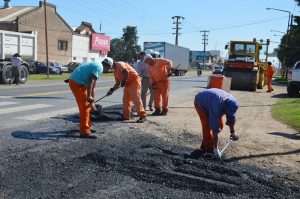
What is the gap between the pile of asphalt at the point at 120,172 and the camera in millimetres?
5520

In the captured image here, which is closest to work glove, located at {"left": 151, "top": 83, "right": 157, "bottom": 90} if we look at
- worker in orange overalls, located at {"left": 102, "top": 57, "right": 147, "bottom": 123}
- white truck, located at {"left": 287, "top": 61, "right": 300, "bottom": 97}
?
worker in orange overalls, located at {"left": 102, "top": 57, "right": 147, "bottom": 123}

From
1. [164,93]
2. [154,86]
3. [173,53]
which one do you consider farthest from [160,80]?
[173,53]

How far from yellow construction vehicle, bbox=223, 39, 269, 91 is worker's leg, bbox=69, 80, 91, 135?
65.5ft

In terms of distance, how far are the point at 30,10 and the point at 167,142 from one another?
2071 inches

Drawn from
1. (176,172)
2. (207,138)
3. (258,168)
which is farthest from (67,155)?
(258,168)

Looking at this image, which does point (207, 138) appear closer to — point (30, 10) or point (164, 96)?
point (164, 96)

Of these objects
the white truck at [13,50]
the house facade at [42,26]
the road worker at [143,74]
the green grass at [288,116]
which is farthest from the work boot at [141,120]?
the house facade at [42,26]

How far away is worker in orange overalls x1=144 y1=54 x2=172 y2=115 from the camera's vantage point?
43.3 ft

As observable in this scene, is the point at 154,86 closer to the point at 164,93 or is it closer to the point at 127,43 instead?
the point at 164,93

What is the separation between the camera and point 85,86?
8.93 meters

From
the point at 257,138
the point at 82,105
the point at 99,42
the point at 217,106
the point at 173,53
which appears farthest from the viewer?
the point at 99,42

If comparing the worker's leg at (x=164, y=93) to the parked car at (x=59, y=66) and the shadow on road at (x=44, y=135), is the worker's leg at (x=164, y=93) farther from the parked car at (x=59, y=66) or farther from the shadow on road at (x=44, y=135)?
the parked car at (x=59, y=66)

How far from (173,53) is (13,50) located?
32.9 m

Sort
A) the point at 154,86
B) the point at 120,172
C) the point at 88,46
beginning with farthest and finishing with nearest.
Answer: the point at 88,46, the point at 154,86, the point at 120,172
